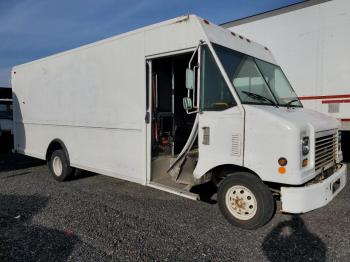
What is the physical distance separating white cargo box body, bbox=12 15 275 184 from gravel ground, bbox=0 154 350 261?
0.66 metres

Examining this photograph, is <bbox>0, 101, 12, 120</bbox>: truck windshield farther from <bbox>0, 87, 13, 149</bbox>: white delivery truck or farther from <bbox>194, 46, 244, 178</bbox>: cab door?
<bbox>194, 46, 244, 178</bbox>: cab door

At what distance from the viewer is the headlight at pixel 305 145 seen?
3.74m

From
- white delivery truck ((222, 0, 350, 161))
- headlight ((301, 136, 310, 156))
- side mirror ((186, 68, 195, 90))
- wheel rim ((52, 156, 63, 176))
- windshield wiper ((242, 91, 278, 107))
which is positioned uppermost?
white delivery truck ((222, 0, 350, 161))

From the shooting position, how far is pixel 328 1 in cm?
698

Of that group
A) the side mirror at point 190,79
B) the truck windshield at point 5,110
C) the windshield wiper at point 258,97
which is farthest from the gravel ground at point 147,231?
the truck windshield at point 5,110

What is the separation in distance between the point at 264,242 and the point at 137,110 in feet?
8.80

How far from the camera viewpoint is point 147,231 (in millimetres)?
4277

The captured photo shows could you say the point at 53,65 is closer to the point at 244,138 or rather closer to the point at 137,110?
the point at 137,110

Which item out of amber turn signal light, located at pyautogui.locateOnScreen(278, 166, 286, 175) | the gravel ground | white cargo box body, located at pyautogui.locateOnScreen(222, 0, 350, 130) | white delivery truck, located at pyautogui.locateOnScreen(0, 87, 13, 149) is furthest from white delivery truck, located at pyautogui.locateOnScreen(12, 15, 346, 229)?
white delivery truck, located at pyautogui.locateOnScreen(0, 87, 13, 149)

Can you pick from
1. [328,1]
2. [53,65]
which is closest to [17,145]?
[53,65]

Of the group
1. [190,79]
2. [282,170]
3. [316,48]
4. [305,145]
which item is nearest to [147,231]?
[282,170]

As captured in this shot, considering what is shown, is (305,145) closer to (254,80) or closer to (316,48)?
(254,80)

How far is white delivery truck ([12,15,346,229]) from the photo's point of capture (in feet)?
12.8

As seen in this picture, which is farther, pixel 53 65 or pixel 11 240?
pixel 53 65
